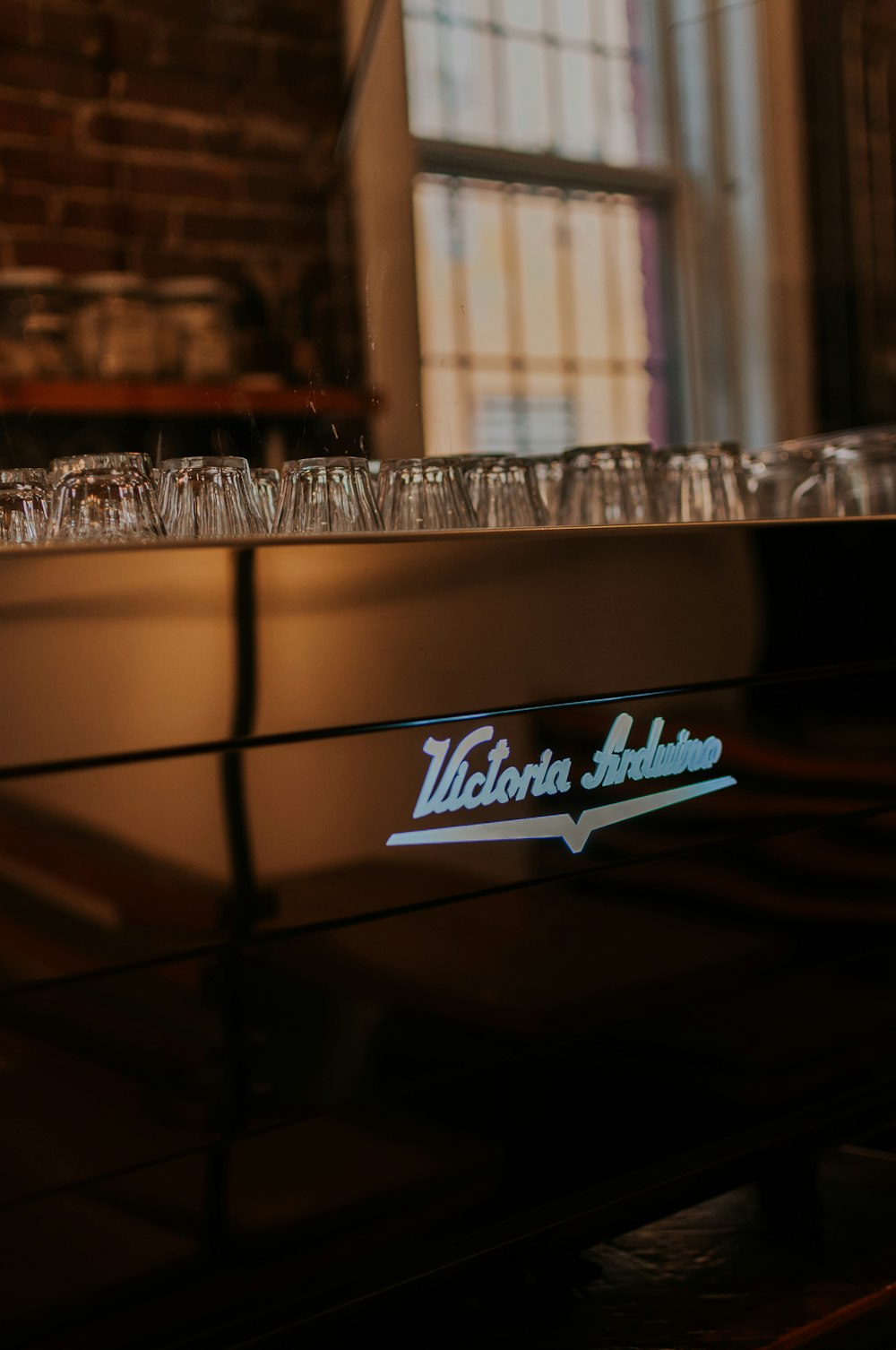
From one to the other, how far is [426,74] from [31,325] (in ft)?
2.99

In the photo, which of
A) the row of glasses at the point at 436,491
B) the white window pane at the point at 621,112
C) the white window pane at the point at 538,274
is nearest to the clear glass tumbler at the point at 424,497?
the row of glasses at the point at 436,491

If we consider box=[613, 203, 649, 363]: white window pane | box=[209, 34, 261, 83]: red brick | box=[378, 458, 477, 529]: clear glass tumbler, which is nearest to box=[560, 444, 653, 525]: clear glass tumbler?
box=[378, 458, 477, 529]: clear glass tumbler

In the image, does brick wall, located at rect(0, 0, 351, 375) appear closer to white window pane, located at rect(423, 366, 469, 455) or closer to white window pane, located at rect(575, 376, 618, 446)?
white window pane, located at rect(423, 366, 469, 455)

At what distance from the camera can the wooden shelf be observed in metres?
1.67

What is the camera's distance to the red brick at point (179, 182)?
1.95 metres

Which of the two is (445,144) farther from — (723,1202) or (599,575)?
(723,1202)

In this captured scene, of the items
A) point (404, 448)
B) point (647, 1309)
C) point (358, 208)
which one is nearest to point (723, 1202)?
point (647, 1309)

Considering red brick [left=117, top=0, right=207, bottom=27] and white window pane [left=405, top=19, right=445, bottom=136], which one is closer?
red brick [left=117, top=0, right=207, bottom=27]

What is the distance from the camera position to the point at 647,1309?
967 mm

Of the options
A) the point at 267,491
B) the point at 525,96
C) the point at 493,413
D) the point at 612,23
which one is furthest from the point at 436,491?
the point at 612,23

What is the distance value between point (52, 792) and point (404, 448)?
826 mm

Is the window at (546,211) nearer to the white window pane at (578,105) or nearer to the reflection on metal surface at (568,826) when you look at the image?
the white window pane at (578,105)

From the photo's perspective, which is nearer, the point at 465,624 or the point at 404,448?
the point at 465,624

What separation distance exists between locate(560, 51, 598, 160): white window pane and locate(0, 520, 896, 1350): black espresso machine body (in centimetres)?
196
